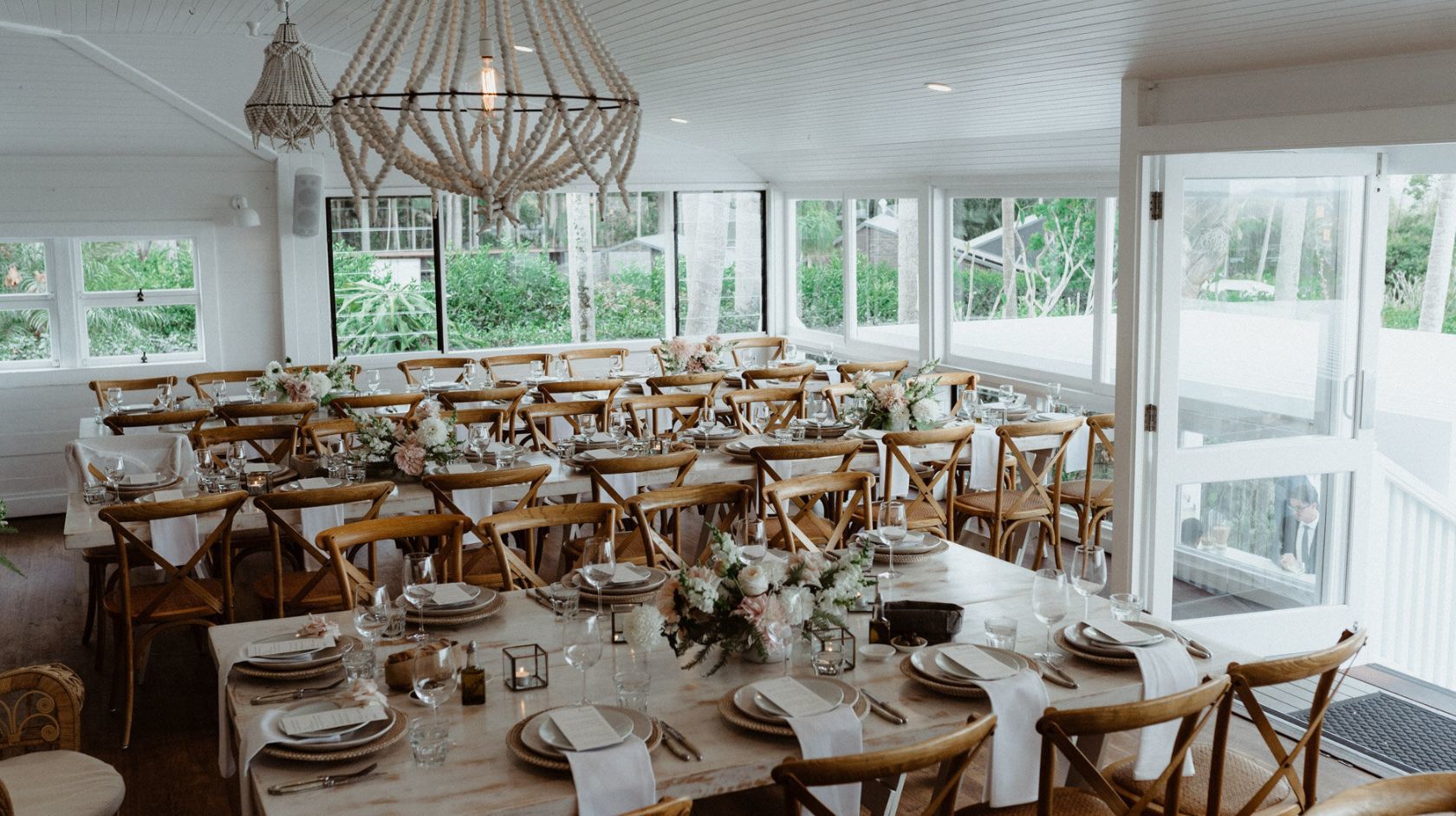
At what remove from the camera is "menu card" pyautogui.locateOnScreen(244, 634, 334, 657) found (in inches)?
119

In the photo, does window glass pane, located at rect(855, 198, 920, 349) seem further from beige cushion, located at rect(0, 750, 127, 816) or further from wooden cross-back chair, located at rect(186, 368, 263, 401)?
beige cushion, located at rect(0, 750, 127, 816)

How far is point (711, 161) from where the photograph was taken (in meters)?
10.5

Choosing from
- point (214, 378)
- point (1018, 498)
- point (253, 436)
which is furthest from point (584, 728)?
point (214, 378)

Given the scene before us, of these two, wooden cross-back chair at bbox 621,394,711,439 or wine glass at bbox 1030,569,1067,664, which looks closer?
wine glass at bbox 1030,569,1067,664

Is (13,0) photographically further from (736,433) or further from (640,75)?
(736,433)

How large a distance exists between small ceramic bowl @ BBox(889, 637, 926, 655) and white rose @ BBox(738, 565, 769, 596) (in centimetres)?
42

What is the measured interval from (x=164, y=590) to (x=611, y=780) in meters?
2.92

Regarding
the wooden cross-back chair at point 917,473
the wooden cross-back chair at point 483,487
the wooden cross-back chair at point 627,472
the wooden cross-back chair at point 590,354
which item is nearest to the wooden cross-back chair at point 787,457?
the wooden cross-back chair at point 917,473

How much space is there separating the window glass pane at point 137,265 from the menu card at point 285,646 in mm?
6821

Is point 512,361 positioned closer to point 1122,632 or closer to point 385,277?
point 385,277

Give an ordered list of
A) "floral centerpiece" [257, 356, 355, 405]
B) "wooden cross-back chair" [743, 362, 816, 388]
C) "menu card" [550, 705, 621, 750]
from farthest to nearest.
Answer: "wooden cross-back chair" [743, 362, 816, 388], "floral centerpiece" [257, 356, 355, 405], "menu card" [550, 705, 621, 750]

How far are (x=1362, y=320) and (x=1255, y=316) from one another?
460mm

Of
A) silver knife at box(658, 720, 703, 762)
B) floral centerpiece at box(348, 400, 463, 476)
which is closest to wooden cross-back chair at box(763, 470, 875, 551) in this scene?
floral centerpiece at box(348, 400, 463, 476)

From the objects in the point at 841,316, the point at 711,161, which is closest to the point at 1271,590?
the point at 841,316
